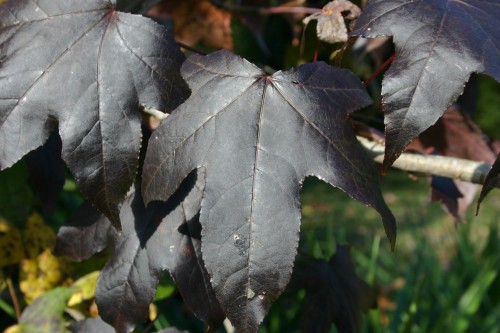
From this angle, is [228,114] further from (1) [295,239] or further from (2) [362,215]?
(2) [362,215]

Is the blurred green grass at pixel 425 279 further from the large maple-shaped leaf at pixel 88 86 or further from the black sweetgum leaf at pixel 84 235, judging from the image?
the large maple-shaped leaf at pixel 88 86

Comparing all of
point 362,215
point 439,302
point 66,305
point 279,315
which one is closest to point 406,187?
point 362,215

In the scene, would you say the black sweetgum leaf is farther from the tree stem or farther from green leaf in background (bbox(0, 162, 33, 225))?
the tree stem

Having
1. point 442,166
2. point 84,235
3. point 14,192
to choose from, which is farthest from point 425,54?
point 14,192

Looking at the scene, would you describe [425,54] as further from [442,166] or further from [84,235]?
[84,235]

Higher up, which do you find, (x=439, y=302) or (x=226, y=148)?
(x=226, y=148)

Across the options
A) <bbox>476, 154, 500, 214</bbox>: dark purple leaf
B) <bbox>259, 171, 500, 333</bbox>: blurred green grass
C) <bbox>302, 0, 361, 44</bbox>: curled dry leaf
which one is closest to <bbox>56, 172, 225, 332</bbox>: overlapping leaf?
<bbox>302, 0, 361, 44</bbox>: curled dry leaf
